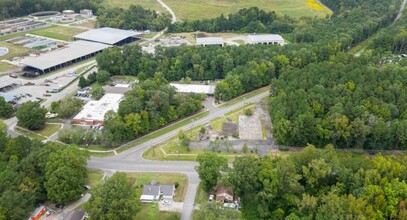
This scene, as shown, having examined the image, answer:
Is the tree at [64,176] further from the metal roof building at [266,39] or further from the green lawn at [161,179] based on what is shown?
the metal roof building at [266,39]

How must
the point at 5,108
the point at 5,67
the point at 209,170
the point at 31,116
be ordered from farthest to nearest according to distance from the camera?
the point at 5,67
the point at 5,108
the point at 31,116
the point at 209,170

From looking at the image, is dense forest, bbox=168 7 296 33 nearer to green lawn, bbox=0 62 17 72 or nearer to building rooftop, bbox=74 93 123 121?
green lawn, bbox=0 62 17 72

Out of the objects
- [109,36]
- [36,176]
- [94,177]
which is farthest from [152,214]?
[109,36]

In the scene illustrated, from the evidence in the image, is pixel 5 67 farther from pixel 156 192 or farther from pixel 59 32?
pixel 156 192

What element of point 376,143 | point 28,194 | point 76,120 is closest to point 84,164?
point 28,194

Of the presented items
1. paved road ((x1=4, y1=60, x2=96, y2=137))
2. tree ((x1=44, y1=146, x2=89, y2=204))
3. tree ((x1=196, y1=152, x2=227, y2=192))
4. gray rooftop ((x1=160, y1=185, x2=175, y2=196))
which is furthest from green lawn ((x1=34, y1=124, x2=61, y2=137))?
tree ((x1=196, y1=152, x2=227, y2=192))

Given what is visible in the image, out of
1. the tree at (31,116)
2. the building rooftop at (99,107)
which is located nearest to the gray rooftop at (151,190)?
the building rooftop at (99,107)

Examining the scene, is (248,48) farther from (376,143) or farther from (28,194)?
(28,194)
